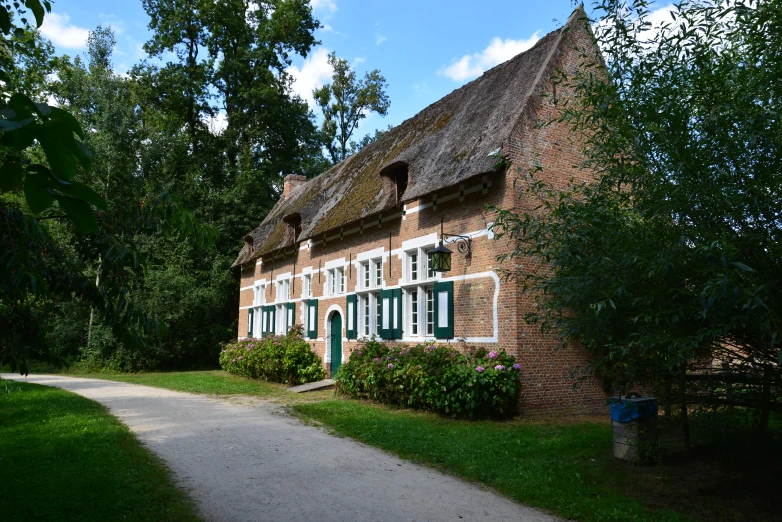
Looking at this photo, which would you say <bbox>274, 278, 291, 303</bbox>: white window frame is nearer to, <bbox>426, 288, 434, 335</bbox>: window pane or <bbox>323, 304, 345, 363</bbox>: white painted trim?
<bbox>323, 304, 345, 363</bbox>: white painted trim

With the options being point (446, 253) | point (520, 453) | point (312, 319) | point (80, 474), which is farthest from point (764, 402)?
point (312, 319)

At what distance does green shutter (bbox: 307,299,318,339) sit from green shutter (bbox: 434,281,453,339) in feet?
21.3

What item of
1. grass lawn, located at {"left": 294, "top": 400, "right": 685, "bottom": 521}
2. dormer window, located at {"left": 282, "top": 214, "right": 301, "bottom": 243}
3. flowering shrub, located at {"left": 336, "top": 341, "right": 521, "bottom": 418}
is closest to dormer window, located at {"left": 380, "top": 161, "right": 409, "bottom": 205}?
flowering shrub, located at {"left": 336, "top": 341, "right": 521, "bottom": 418}

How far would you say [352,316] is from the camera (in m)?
16.3

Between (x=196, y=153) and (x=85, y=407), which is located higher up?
(x=196, y=153)

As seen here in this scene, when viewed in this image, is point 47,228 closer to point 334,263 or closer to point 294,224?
point 334,263

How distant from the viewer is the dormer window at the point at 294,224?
20.4 metres

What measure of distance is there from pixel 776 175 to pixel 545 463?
4216mm

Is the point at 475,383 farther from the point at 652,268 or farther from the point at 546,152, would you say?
the point at 652,268

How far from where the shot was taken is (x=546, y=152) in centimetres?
1214

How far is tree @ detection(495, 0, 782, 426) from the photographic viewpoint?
450 centimetres

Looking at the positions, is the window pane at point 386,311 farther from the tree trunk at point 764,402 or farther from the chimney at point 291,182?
the chimney at point 291,182

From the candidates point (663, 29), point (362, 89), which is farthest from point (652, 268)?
point (362, 89)

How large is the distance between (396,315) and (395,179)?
3574 millimetres
